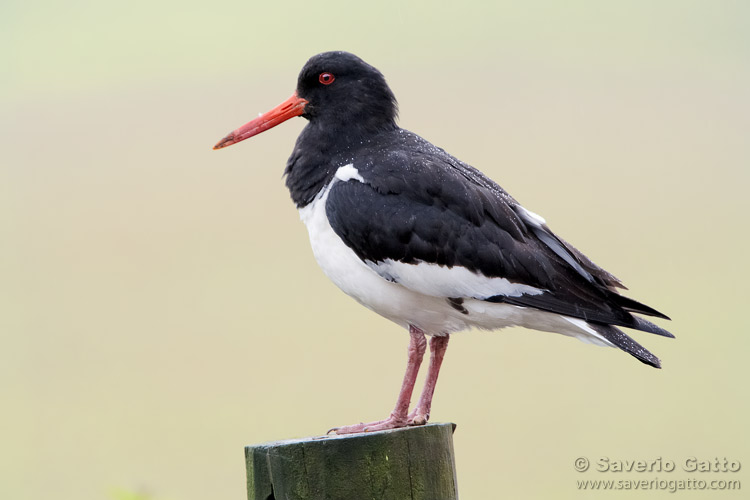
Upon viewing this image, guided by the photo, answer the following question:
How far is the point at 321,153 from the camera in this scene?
522 cm

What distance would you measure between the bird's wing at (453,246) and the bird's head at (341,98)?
2.17ft

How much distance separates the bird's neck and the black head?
55 millimetres

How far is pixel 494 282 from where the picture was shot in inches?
181

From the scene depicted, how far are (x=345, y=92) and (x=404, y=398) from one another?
207 centimetres

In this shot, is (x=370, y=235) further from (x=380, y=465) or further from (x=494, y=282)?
(x=380, y=465)

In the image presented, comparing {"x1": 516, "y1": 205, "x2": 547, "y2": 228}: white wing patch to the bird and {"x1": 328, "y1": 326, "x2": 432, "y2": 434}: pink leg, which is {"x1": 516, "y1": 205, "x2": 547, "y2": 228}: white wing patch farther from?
{"x1": 328, "y1": 326, "x2": 432, "y2": 434}: pink leg

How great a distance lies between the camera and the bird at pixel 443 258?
458 centimetres

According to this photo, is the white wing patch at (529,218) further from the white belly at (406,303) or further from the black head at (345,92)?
the black head at (345,92)

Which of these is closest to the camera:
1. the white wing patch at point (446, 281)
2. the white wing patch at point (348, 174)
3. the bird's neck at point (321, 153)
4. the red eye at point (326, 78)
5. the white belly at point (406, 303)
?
the white wing patch at point (446, 281)

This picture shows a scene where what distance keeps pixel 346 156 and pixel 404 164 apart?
0.50 metres

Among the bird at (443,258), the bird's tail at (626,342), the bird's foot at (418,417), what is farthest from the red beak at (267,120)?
the bird's tail at (626,342)

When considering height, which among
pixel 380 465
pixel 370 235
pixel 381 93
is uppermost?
pixel 381 93

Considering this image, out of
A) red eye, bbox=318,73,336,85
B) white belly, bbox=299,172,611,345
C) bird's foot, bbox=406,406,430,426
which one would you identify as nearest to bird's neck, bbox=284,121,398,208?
white belly, bbox=299,172,611,345

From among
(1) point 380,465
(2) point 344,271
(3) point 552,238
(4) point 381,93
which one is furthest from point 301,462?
(4) point 381,93
